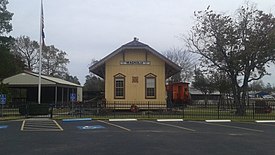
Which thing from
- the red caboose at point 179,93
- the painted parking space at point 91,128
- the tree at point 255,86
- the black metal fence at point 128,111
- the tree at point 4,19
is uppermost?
the tree at point 4,19

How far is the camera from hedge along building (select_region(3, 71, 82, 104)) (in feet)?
144

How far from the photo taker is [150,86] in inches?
1319

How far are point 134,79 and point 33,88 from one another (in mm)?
22171

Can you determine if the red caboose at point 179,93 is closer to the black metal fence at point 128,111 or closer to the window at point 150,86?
the black metal fence at point 128,111

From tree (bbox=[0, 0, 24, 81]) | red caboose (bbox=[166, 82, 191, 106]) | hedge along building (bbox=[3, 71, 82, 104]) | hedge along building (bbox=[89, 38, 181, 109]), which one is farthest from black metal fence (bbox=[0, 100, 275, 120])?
tree (bbox=[0, 0, 24, 81])

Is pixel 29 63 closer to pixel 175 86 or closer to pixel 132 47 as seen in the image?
pixel 175 86

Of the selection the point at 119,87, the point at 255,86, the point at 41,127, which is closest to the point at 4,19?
the point at 119,87

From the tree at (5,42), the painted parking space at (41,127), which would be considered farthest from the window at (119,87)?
the tree at (5,42)

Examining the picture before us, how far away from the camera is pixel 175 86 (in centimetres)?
4600

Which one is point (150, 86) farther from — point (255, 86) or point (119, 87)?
point (255, 86)

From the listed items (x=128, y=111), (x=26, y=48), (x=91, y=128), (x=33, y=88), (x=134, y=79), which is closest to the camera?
(x=91, y=128)

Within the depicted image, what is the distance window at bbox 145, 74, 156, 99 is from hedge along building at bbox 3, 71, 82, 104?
12.9 meters

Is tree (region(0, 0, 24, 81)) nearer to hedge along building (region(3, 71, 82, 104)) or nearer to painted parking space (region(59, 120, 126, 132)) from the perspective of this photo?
hedge along building (region(3, 71, 82, 104))

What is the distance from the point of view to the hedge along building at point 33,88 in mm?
43875
